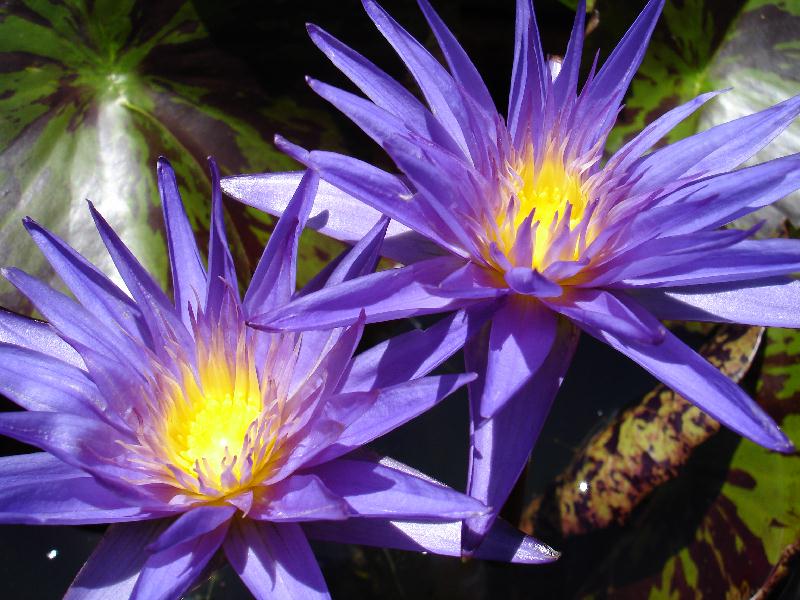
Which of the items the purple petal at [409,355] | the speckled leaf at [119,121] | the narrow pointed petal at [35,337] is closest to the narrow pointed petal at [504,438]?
the purple petal at [409,355]

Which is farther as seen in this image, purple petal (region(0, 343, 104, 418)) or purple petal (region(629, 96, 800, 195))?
purple petal (region(629, 96, 800, 195))

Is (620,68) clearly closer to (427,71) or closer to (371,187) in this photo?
(427,71)

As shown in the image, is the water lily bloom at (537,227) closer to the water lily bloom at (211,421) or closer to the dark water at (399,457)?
the water lily bloom at (211,421)

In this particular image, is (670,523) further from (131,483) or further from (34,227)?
(34,227)

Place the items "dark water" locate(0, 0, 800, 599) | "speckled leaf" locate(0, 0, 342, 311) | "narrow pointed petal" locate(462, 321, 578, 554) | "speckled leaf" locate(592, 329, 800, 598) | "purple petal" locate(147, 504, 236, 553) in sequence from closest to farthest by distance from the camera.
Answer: "purple petal" locate(147, 504, 236, 553), "narrow pointed petal" locate(462, 321, 578, 554), "speckled leaf" locate(592, 329, 800, 598), "speckled leaf" locate(0, 0, 342, 311), "dark water" locate(0, 0, 800, 599)

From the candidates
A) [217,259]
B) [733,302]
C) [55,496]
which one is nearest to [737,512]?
[733,302]

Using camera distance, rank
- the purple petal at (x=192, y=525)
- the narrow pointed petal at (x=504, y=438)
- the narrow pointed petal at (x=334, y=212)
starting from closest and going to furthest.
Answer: the purple petal at (x=192, y=525) < the narrow pointed petal at (x=504, y=438) < the narrow pointed petal at (x=334, y=212)

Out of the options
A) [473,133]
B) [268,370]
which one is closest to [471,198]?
[473,133]

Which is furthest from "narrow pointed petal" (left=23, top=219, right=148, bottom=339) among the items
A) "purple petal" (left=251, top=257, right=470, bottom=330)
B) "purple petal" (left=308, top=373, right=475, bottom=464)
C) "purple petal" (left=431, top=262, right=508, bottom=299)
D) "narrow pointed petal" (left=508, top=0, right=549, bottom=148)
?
"narrow pointed petal" (left=508, top=0, right=549, bottom=148)

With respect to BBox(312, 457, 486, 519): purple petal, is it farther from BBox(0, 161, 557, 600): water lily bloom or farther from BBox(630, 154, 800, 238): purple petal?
BBox(630, 154, 800, 238): purple petal
